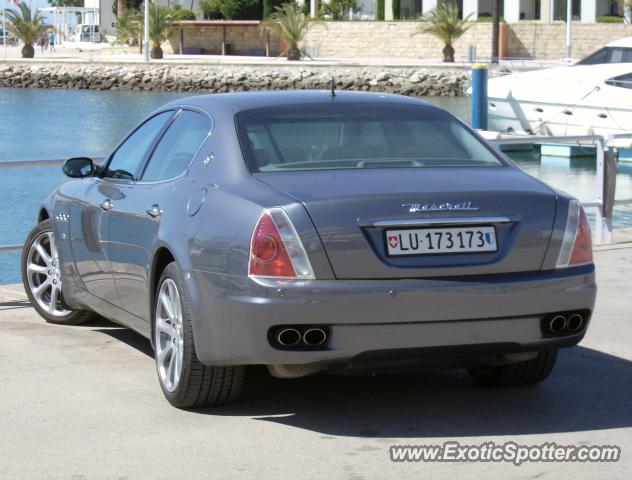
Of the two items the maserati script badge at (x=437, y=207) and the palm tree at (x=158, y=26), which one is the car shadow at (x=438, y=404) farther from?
the palm tree at (x=158, y=26)

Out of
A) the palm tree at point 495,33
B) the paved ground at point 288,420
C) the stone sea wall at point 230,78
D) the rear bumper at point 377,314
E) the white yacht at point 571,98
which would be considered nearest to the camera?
the paved ground at point 288,420

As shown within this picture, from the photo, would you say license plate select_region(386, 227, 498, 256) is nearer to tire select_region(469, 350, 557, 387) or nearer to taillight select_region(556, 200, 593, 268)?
taillight select_region(556, 200, 593, 268)

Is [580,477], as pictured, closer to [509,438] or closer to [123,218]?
[509,438]

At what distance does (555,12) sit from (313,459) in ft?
287

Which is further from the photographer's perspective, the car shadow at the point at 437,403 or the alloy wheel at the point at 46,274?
the alloy wheel at the point at 46,274

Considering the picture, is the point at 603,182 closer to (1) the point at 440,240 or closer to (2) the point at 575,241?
(2) the point at 575,241

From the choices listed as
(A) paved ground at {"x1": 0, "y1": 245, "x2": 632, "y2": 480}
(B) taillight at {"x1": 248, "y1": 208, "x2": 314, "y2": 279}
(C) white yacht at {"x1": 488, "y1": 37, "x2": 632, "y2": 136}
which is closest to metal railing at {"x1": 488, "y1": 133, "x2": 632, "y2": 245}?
(A) paved ground at {"x1": 0, "y1": 245, "x2": 632, "y2": 480}

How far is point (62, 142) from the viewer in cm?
4797

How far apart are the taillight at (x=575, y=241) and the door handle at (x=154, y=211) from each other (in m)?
1.82

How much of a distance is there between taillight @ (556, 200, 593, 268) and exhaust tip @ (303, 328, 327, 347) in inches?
41.8

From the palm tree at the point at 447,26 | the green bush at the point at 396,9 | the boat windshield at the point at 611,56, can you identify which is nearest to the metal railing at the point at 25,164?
the boat windshield at the point at 611,56

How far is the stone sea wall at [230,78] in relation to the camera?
67625 millimetres

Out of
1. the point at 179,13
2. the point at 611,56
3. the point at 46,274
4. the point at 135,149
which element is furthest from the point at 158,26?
the point at 135,149

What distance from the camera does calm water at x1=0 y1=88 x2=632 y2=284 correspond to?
13945 mm
